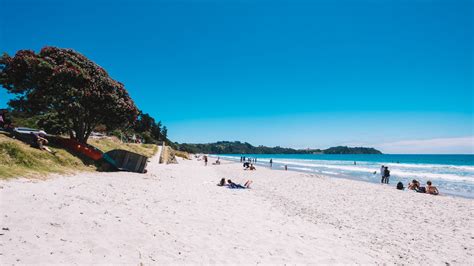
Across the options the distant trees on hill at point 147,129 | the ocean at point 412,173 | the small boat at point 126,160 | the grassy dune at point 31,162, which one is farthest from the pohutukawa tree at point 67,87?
the distant trees on hill at point 147,129

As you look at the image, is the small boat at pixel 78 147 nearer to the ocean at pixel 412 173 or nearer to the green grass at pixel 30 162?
the green grass at pixel 30 162

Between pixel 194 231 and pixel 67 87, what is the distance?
1586cm

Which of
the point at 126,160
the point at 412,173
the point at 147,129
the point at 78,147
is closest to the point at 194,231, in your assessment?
the point at 126,160

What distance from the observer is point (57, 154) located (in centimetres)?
1661

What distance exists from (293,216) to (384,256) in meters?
4.22

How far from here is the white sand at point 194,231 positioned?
573 centimetres

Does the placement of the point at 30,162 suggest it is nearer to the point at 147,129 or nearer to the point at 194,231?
the point at 194,231

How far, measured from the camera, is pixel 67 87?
18.6 meters

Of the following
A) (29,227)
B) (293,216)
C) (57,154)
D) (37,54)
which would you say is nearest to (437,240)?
(293,216)

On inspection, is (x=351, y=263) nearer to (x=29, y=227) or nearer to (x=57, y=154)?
(x=29, y=227)

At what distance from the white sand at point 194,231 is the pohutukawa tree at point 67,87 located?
28.8 ft

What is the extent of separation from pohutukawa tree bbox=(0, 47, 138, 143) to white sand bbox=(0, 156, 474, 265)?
878 cm

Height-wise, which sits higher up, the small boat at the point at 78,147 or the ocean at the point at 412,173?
the small boat at the point at 78,147

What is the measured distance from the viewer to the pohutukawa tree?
1819 cm
